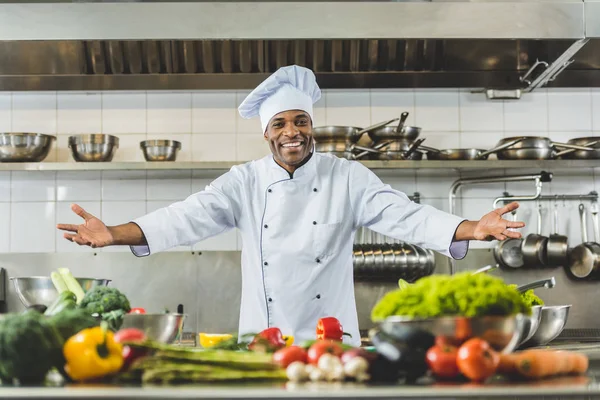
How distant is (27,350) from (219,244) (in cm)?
321

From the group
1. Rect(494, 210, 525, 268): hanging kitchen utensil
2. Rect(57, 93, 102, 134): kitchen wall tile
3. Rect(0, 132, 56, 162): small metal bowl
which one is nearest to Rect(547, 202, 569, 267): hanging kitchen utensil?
Rect(494, 210, 525, 268): hanging kitchen utensil

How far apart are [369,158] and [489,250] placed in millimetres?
967

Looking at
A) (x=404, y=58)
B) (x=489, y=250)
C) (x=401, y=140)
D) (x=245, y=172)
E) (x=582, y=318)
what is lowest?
(x=582, y=318)

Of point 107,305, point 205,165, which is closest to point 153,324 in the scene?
point 107,305

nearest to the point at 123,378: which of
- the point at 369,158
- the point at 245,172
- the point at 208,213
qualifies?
the point at 208,213

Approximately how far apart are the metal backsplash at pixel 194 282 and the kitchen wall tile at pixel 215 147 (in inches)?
23.0

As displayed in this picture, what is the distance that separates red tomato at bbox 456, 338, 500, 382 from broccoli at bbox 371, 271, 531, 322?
88 millimetres

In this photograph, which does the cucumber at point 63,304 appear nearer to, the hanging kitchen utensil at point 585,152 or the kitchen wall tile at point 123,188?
the kitchen wall tile at point 123,188

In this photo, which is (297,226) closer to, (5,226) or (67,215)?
(67,215)

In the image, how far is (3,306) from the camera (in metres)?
4.53

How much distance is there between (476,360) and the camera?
139 centimetres

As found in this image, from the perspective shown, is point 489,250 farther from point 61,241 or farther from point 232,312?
point 61,241

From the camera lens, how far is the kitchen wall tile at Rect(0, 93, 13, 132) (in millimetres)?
4711

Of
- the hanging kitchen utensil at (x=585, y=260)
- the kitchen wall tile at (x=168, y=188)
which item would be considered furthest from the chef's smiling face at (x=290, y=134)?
the hanging kitchen utensil at (x=585, y=260)
